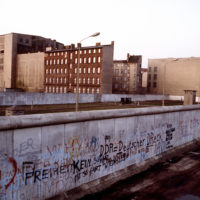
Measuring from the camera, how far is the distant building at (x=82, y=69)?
75000 millimetres

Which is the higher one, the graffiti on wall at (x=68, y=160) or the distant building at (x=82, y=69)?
the distant building at (x=82, y=69)

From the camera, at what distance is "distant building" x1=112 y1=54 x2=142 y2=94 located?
93562mm

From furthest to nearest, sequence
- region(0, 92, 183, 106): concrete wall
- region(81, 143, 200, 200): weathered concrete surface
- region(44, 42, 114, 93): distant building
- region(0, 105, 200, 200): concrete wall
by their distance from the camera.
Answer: region(44, 42, 114, 93): distant building < region(0, 92, 183, 106): concrete wall < region(81, 143, 200, 200): weathered concrete surface < region(0, 105, 200, 200): concrete wall

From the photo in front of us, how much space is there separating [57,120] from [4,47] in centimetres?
9538

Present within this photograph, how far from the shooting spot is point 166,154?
1423 cm

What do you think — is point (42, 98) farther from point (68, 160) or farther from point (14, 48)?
point (14, 48)

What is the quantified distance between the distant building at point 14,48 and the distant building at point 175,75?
43.8m

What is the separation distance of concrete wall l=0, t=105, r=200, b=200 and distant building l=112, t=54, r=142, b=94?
81.1 m

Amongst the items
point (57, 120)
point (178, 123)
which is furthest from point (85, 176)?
point (178, 123)

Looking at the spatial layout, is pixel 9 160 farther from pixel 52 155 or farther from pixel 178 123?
pixel 178 123

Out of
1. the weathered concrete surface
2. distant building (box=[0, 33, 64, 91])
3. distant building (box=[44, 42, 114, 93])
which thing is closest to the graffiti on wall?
the weathered concrete surface

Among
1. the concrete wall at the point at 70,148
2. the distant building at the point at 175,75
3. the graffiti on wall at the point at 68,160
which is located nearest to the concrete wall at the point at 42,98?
the concrete wall at the point at 70,148

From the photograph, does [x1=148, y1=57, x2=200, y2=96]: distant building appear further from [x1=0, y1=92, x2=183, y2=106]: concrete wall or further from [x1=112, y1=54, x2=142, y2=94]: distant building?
[x1=0, y1=92, x2=183, y2=106]: concrete wall

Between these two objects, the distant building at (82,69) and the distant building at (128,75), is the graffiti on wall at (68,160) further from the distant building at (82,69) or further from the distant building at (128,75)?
the distant building at (128,75)
